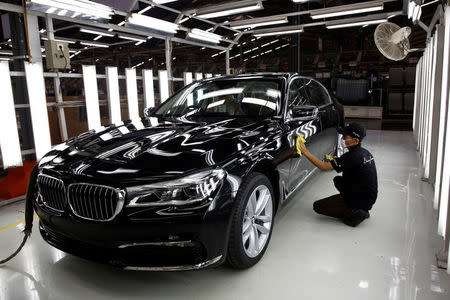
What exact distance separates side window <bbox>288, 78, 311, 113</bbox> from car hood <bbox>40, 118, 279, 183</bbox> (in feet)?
1.60

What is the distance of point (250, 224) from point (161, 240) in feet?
2.21

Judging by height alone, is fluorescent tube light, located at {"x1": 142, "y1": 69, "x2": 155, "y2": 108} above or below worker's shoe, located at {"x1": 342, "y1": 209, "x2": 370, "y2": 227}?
above

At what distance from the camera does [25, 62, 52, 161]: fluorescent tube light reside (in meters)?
3.96

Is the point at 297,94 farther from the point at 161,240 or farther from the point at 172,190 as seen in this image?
the point at 161,240

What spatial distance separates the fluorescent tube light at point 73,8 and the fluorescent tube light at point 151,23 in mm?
473

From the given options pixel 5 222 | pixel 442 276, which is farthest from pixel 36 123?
pixel 442 276

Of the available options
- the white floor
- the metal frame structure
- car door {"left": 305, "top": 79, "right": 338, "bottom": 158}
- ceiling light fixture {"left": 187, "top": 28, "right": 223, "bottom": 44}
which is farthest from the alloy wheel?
ceiling light fixture {"left": 187, "top": 28, "right": 223, "bottom": 44}

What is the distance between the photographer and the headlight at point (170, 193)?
177 centimetres

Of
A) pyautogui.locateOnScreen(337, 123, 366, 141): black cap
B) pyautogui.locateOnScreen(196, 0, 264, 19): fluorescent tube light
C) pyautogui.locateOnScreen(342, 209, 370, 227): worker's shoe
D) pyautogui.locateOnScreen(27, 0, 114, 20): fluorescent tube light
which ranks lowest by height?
pyautogui.locateOnScreen(342, 209, 370, 227): worker's shoe

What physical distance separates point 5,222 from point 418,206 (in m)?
4.13

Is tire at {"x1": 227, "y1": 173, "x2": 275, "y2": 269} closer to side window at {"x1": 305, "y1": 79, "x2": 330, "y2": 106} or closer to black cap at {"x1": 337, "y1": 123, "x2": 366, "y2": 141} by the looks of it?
black cap at {"x1": 337, "y1": 123, "x2": 366, "y2": 141}

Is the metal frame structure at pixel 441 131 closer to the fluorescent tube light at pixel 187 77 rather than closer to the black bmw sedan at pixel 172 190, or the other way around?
the black bmw sedan at pixel 172 190

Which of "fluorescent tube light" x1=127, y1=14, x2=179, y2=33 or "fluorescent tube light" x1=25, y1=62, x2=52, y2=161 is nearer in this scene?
"fluorescent tube light" x1=25, y1=62, x2=52, y2=161

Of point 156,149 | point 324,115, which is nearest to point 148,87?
point 324,115
